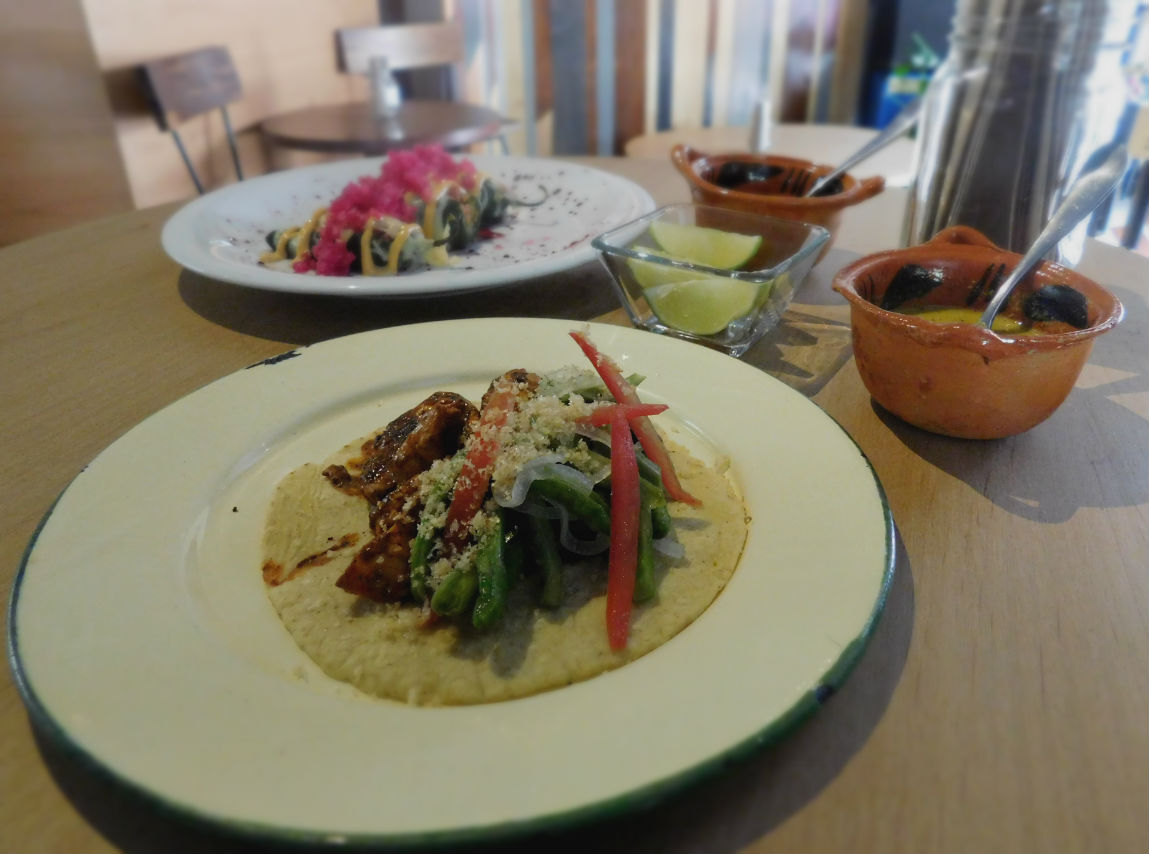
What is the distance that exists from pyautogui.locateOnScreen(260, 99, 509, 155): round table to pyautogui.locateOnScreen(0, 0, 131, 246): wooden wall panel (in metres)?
0.76

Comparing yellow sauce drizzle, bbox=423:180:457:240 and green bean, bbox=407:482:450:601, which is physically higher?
yellow sauce drizzle, bbox=423:180:457:240

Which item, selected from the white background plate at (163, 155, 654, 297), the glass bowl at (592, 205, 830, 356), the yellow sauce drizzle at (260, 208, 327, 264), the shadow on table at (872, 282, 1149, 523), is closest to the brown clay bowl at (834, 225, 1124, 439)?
the shadow on table at (872, 282, 1149, 523)

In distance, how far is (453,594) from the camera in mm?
766

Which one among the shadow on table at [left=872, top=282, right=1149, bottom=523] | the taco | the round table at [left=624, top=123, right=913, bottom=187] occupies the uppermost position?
the taco

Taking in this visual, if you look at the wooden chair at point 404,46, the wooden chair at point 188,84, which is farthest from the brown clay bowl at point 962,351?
the wooden chair at point 188,84

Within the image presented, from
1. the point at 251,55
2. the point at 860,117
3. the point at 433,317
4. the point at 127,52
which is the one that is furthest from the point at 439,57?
the point at 860,117

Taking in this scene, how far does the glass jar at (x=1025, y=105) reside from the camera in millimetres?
1446

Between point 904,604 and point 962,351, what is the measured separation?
1.16 ft

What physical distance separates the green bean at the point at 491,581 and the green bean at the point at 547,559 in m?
0.04

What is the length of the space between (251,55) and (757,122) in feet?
10.1

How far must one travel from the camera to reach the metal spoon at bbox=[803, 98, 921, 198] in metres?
1.55

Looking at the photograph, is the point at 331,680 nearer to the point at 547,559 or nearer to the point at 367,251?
the point at 547,559

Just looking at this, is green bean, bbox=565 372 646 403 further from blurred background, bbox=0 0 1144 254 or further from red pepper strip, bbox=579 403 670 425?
blurred background, bbox=0 0 1144 254

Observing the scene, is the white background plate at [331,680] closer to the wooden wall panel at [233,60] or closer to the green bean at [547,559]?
the green bean at [547,559]
